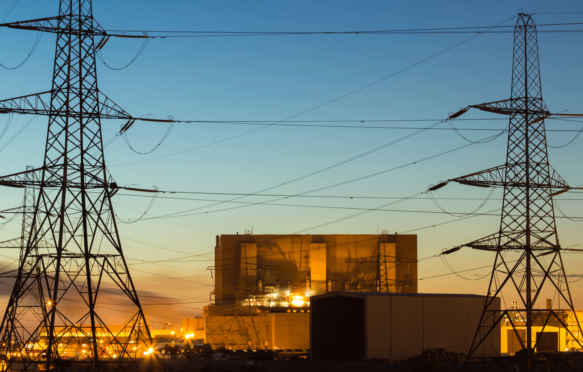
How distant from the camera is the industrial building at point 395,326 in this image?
1561 inches

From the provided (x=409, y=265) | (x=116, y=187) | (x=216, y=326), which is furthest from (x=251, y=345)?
(x=116, y=187)

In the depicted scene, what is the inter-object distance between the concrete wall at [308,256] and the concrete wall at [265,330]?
12181 mm

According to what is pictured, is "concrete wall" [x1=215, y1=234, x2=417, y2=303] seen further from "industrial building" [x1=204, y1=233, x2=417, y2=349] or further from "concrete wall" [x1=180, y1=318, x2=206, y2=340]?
"concrete wall" [x1=180, y1=318, x2=206, y2=340]

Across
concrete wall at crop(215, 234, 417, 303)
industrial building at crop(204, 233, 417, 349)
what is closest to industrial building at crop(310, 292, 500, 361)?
industrial building at crop(204, 233, 417, 349)

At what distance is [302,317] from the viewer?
236ft

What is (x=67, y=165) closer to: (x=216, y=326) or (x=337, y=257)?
(x=216, y=326)

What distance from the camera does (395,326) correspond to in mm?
40156

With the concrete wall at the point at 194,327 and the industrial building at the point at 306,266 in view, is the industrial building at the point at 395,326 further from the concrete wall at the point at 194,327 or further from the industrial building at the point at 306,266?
the concrete wall at the point at 194,327

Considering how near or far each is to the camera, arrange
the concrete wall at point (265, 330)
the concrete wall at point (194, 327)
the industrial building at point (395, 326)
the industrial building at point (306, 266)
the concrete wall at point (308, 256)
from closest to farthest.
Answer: the industrial building at point (395, 326) < the concrete wall at point (265, 330) < the industrial building at point (306, 266) < the concrete wall at point (308, 256) < the concrete wall at point (194, 327)

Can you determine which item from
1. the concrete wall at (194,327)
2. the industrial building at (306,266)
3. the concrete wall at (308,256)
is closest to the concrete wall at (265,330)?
the industrial building at (306,266)

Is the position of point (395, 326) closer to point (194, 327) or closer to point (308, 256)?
point (308, 256)

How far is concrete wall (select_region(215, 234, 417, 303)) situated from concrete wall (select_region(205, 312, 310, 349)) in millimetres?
12181

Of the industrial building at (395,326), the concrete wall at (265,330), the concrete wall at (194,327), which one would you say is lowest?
the concrete wall at (194,327)

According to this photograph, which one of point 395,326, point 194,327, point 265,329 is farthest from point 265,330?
point 395,326
